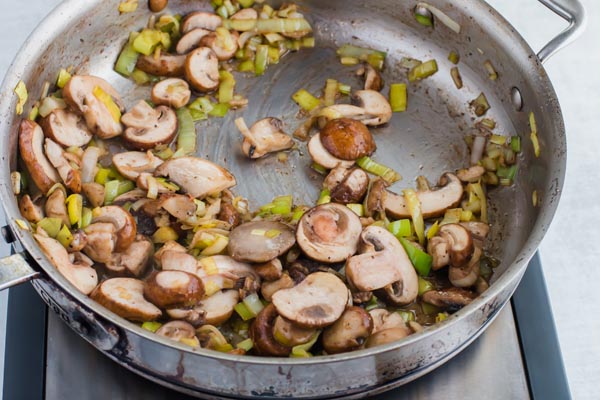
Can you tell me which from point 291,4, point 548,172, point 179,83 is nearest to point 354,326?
point 548,172

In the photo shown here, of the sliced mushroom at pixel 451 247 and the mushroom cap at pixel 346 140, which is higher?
the mushroom cap at pixel 346 140

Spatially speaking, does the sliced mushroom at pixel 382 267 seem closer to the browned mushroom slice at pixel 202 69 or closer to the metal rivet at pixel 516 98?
the metal rivet at pixel 516 98

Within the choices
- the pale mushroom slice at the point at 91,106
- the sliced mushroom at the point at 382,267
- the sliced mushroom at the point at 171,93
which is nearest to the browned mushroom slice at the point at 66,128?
the pale mushroom slice at the point at 91,106

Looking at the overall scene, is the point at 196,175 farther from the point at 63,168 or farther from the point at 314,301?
the point at 314,301

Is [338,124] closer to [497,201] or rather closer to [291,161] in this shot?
[291,161]

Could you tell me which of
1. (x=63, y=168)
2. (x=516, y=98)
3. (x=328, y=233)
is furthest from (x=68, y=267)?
(x=516, y=98)

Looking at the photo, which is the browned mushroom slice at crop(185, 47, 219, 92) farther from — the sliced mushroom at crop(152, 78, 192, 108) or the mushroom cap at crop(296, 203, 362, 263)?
the mushroom cap at crop(296, 203, 362, 263)
